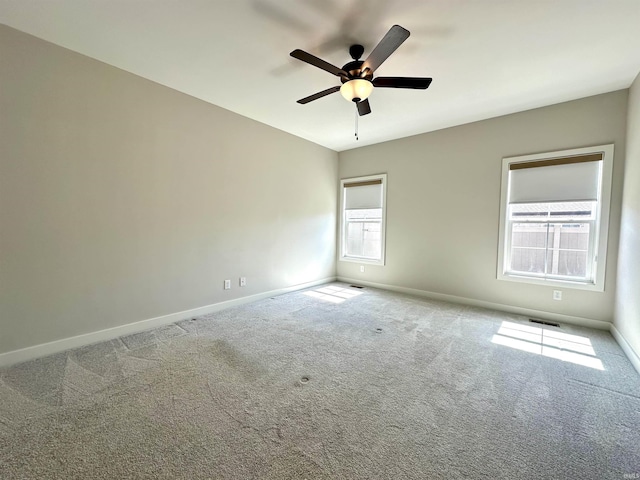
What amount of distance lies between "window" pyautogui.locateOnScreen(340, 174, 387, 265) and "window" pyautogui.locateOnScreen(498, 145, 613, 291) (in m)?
1.92

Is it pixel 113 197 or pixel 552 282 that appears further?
pixel 552 282

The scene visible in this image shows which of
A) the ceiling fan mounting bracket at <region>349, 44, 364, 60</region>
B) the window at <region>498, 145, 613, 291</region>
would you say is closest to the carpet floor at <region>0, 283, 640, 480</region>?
the window at <region>498, 145, 613, 291</region>

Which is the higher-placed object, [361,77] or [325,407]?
[361,77]

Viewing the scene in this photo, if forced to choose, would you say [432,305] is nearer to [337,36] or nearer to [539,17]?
[539,17]

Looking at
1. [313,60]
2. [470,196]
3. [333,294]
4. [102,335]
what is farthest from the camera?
[333,294]

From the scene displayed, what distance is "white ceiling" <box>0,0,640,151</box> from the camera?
1.91m

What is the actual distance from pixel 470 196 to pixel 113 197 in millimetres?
4554

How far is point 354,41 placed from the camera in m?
2.24

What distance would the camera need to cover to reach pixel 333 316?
3484 mm

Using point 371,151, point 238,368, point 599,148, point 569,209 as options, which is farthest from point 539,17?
point 238,368

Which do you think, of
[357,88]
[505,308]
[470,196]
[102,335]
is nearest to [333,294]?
[505,308]

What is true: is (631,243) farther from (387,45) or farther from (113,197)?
(113,197)

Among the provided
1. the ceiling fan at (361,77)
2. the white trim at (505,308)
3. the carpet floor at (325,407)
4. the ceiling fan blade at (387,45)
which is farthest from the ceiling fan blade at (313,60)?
the white trim at (505,308)

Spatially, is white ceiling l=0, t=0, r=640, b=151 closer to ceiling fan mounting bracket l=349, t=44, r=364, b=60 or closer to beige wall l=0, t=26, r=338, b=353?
ceiling fan mounting bracket l=349, t=44, r=364, b=60
